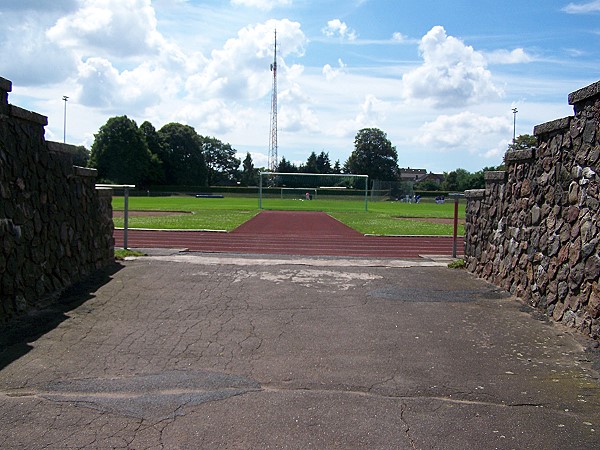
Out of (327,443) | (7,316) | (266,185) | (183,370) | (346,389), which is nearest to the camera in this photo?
(327,443)

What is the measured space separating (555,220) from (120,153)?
3786 inches

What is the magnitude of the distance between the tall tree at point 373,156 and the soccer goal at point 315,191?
64921 mm

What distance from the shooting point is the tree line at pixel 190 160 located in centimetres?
9756

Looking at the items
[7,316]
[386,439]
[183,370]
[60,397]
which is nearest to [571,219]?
[386,439]

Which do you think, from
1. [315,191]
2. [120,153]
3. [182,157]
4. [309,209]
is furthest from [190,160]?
[309,209]

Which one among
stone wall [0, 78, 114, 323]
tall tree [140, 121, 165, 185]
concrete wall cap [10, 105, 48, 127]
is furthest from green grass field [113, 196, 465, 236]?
tall tree [140, 121, 165, 185]

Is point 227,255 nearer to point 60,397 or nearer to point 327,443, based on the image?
point 60,397

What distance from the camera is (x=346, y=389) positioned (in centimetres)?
542

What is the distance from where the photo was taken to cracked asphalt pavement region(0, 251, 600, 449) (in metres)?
4.49

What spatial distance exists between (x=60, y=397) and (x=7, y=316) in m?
2.56

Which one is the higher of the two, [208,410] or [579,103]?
[579,103]

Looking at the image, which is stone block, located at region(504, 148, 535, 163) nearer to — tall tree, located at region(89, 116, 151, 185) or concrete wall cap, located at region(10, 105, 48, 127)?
concrete wall cap, located at region(10, 105, 48, 127)

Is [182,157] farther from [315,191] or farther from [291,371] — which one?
[291,371]

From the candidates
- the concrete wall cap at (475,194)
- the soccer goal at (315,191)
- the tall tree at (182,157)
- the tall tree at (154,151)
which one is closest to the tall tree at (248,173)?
the tall tree at (182,157)
